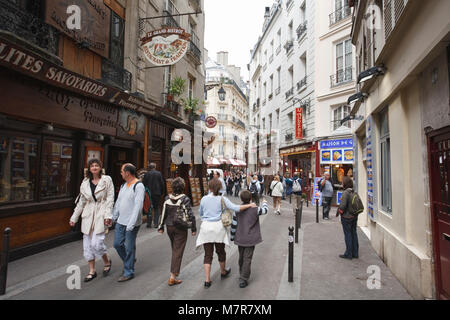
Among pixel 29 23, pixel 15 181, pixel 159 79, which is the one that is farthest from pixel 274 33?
pixel 15 181

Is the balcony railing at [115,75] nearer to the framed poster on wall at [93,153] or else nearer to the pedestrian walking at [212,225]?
the framed poster on wall at [93,153]

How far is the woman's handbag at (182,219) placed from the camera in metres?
4.08

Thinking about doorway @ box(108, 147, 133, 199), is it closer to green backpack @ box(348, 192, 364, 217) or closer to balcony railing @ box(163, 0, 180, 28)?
balcony railing @ box(163, 0, 180, 28)

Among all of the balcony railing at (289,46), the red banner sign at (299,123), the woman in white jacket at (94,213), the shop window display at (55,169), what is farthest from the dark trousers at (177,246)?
the balcony railing at (289,46)

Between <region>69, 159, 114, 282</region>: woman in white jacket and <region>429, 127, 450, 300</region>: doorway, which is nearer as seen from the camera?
<region>429, 127, 450, 300</region>: doorway

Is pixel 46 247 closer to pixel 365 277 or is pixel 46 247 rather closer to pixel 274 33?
pixel 365 277

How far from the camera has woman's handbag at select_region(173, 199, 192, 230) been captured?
408 centimetres

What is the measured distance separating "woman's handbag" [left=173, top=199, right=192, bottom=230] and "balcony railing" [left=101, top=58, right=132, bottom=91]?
5879mm

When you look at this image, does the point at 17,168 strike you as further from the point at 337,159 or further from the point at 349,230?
the point at 337,159

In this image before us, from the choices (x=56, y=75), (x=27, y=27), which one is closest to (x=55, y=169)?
(x=56, y=75)

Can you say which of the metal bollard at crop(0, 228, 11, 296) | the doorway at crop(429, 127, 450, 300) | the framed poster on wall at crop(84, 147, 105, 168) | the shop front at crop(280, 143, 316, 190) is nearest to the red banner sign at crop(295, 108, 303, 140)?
the shop front at crop(280, 143, 316, 190)

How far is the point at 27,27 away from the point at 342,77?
13.9 m

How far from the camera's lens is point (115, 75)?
855cm

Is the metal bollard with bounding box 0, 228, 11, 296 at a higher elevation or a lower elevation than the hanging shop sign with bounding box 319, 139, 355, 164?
lower
